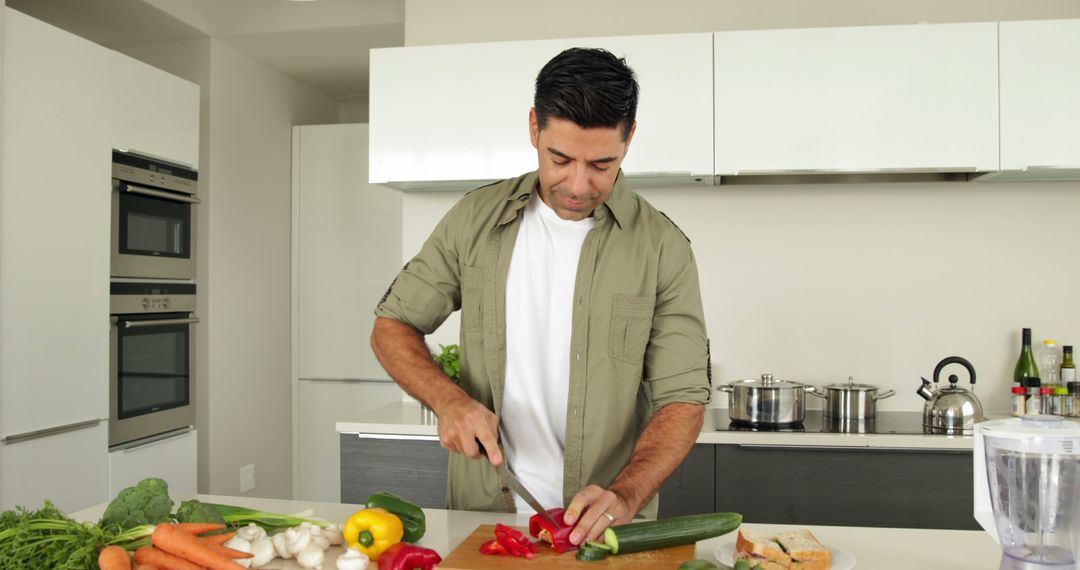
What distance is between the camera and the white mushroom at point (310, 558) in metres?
1.49

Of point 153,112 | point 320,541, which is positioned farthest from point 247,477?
point 320,541

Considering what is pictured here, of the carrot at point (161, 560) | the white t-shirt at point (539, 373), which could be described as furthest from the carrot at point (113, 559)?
the white t-shirt at point (539, 373)

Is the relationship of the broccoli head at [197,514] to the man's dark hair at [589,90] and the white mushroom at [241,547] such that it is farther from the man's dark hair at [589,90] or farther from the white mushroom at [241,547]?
the man's dark hair at [589,90]

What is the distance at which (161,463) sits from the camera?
3.95 meters

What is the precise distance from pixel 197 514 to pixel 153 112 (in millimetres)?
2711

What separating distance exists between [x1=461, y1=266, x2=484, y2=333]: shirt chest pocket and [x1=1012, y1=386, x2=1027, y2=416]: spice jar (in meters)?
2.33

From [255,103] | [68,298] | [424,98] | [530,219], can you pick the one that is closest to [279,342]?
[255,103]

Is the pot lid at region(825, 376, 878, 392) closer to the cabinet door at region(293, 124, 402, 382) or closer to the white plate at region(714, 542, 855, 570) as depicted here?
the white plate at region(714, 542, 855, 570)

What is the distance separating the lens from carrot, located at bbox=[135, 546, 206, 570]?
1430mm

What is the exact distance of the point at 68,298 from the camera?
329cm

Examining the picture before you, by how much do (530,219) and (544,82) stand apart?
1.24 feet

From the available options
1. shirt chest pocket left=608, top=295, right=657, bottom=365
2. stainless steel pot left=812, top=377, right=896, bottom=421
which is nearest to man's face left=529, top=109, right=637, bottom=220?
shirt chest pocket left=608, top=295, right=657, bottom=365

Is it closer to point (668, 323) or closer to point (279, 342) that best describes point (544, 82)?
point (668, 323)

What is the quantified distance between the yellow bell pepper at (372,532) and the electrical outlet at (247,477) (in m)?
3.55
